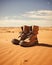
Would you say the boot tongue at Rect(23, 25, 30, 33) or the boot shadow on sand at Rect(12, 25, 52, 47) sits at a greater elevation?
the boot tongue at Rect(23, 25, 30, 33)

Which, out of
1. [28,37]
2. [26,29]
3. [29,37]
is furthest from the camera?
[26,29]

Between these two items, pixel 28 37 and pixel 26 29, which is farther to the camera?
pixel 26 29

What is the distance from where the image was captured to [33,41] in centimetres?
859

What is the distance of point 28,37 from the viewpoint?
8.84 m

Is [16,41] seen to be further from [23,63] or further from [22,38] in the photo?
[23,63]

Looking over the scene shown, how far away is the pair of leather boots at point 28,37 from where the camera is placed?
26.5 ft

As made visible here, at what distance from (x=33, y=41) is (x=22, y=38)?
911 mm

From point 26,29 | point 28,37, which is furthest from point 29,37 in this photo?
point 26,29

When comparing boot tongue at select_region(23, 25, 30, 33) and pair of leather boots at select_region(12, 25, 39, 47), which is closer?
pair of leather boots at select_region(12, 25, 39, 47)

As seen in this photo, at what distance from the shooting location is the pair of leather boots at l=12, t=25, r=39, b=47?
8.08 m

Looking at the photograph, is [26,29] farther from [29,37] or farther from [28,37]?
[29,37]

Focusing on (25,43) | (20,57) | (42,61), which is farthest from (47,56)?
(25,43)

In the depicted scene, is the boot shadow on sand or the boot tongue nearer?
the boot shadow on sand

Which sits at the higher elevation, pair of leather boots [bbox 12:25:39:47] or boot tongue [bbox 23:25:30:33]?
boot tongue [bbox 23:25:30:33]
